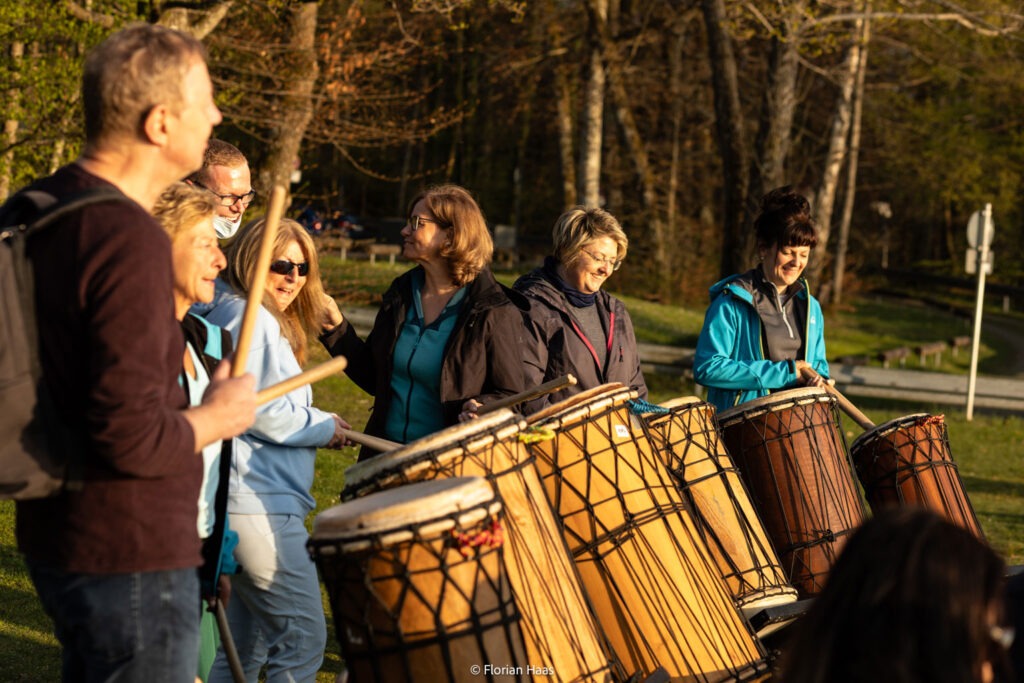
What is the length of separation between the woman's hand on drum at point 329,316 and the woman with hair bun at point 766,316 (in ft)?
5.54

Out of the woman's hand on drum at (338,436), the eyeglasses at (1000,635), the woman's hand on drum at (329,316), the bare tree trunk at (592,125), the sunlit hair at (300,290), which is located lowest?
the woman's hand on drum at (338,436)

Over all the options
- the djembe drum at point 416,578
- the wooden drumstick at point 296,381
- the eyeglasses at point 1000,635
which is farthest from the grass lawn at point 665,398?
the eyeglasses at point 1000,635

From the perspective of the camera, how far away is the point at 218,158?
4.67 m

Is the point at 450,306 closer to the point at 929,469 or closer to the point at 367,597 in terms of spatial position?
the point at 367,597

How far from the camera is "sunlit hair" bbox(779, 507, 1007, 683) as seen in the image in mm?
1849

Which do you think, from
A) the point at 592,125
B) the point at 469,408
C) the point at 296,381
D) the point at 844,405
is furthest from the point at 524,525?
the point at 592,125

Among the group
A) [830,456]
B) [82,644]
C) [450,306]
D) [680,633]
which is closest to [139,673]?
[82,644]

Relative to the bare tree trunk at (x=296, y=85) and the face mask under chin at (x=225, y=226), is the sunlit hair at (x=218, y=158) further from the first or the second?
the bare tree trunk at (x=296, y=85)

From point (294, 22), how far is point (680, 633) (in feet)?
36.8

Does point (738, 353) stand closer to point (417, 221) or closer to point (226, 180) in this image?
point (417, 221)

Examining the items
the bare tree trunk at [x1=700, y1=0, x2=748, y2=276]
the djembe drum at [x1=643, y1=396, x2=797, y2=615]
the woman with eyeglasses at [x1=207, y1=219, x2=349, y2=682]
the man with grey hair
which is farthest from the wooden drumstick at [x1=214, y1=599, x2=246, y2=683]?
the bare tree trunk at [x1=700, y1=0, x2=748, y2=276]

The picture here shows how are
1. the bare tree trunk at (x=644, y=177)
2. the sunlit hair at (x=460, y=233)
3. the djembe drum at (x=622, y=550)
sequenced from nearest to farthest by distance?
the djembe drum at (x=622, y=550) < the sunlit hair at (x=460, y=233) < the bare tree trunk at (x=644, y=177)

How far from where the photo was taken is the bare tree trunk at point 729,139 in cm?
1587

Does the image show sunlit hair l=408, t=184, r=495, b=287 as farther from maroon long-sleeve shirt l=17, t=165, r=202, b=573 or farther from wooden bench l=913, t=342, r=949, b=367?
wooden bench l=913, t=342, r=949, b=367
